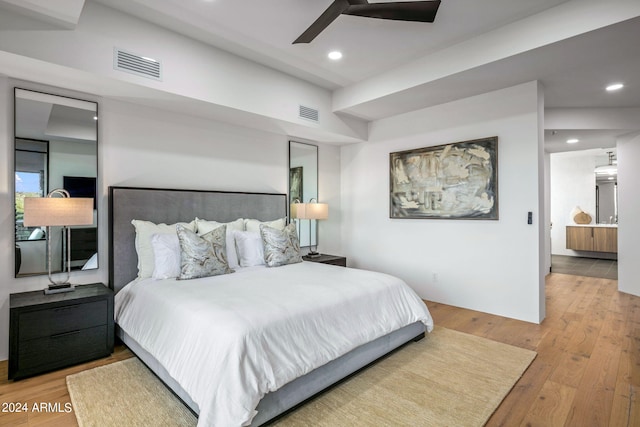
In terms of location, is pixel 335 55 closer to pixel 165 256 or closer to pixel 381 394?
pixel 165 256

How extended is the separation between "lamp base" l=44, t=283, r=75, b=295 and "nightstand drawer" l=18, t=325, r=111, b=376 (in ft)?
1.24

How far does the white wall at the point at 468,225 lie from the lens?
3598 millimetres

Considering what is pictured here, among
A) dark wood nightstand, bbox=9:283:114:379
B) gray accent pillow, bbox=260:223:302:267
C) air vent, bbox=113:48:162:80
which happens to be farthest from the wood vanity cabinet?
dark wood nightstand, bbox=9:283:114:379

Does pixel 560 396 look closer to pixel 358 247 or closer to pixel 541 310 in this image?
pixel 541 310

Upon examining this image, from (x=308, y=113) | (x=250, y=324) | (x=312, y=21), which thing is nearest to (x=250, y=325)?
(x=250, y=324)

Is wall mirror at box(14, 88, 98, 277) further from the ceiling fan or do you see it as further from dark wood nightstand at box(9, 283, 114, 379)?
the ceiling fan

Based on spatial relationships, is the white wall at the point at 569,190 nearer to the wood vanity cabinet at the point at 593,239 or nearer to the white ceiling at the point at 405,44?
the wood vanity cabinet at the point at 593,239

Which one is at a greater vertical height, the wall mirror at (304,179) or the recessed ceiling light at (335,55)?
the recessed ceiling light at (335,55)

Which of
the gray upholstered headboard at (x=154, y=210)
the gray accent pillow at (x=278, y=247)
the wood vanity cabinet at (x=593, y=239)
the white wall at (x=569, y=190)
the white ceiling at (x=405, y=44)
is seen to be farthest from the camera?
the white wall at (x=569, y=190)

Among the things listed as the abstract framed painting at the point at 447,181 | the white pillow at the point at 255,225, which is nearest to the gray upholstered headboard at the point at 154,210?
the white pillow at the point at 255,225

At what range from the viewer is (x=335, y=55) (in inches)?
137

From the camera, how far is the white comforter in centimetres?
167

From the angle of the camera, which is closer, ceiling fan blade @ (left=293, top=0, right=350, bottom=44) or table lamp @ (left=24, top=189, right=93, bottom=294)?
ceiling fan blade @ (left=293, top=0, right=350, bottom=44)

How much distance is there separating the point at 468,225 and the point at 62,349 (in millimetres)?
4289
